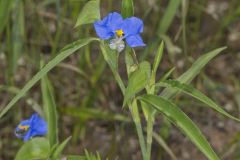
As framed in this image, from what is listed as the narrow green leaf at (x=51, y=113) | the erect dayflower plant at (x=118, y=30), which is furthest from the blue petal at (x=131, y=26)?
the narrow green leaf at (x=51, y=113)

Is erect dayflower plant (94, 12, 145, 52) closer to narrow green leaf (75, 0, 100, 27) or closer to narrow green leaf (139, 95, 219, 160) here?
narrow green leaf (75, 0, 100, 27)

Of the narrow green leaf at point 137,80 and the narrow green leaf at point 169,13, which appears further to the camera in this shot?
Result: the narrow green leaf at point 169,13

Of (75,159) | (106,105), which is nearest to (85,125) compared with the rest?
(106,105)

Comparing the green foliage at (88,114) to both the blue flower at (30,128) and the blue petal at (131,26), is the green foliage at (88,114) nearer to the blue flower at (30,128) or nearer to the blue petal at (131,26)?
the blue flower at (30,128)

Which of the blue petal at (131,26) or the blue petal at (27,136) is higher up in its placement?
the blue petal at (131,26)

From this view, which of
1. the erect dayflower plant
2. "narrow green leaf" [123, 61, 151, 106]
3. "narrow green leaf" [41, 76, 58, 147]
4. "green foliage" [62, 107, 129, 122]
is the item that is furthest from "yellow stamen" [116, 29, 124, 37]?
"green foliage" [62, 107, 129, 122]

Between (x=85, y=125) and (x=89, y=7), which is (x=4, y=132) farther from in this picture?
(x=89, y=7)

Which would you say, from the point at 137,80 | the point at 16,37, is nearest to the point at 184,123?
the point at 137,80
